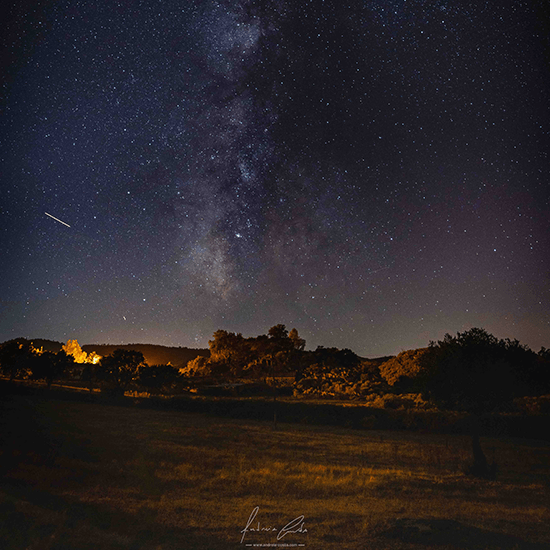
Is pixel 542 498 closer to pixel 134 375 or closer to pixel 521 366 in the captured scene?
pixel 521 366

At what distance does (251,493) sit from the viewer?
→ 14.6 metres

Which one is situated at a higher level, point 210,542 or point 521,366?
point 521,366

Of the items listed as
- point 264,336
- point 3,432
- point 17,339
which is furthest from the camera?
point 264,336

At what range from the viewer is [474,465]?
19016 mm

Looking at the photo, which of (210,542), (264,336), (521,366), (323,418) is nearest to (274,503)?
(210,542)

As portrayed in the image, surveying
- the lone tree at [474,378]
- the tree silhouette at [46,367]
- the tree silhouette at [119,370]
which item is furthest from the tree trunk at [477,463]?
the tree silhouette at [46,367]

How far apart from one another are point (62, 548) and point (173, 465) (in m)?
10.1

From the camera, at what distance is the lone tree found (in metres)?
18.1

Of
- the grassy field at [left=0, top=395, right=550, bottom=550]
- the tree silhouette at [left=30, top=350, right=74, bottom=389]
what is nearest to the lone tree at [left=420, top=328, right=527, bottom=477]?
the grassy field at [left=0, top=395, right=550, bottom=550]

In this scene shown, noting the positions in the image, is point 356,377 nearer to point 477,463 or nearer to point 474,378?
point 477,463

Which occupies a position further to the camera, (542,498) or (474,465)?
(474,465)

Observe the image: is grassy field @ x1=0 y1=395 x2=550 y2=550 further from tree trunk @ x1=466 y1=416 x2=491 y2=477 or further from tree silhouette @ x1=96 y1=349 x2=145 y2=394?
tree silhouette @ x1=96 y1=349 x2=145 y2=394

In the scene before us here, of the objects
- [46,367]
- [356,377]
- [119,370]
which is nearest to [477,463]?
[356,377]

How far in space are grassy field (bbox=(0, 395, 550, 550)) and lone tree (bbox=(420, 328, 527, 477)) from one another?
9.77 ft
